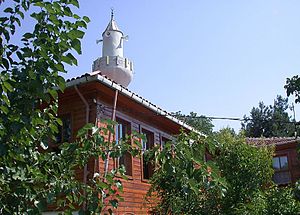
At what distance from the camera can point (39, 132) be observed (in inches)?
101

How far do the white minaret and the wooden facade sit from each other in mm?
2556

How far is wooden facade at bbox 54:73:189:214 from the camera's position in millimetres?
8969

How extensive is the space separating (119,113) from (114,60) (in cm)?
420

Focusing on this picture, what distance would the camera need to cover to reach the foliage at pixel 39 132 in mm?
2221

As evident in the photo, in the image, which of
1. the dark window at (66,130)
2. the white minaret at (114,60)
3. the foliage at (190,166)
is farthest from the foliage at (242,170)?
the foliage at (190,166)

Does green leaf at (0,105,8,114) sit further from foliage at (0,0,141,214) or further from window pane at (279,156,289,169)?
window pane at (279,156,289,169)

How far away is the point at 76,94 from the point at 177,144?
23.4 ft

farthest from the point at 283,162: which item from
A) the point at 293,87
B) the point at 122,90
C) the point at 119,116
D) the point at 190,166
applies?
the point at 190,166

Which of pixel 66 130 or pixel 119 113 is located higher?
pixel 119 113

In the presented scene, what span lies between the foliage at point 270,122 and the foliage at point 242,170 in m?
33.9

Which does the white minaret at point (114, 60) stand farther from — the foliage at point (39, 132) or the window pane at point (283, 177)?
the window pane at point (283, 177)

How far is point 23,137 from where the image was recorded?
2.31 m

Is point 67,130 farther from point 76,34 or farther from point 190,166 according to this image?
point 190,166

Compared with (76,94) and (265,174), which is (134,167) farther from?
(265,174)
